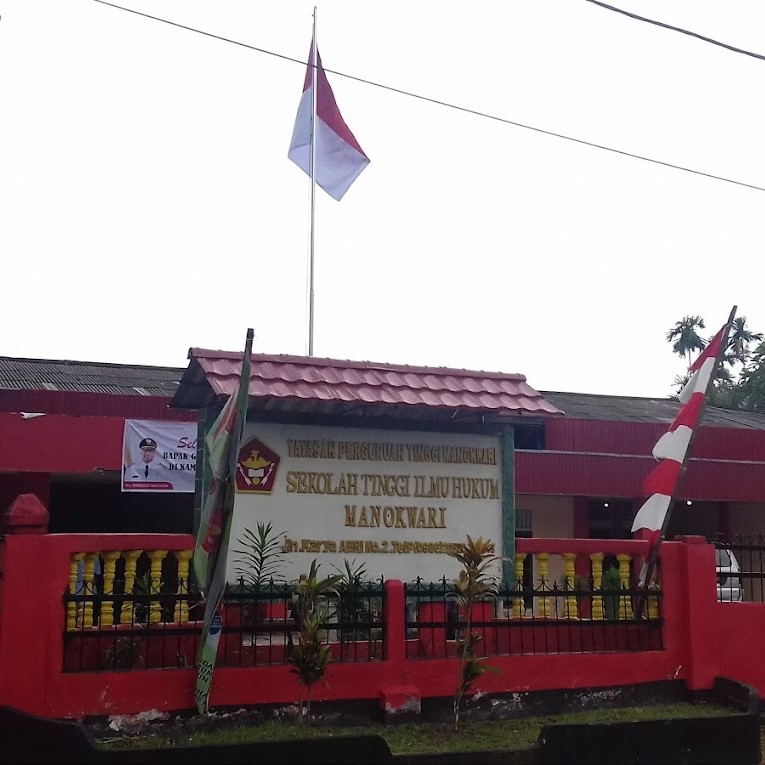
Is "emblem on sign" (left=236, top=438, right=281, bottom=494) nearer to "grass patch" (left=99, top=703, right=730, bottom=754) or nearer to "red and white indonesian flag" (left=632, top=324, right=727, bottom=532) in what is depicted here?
"grass patch" (left=99, top=703, right=730, bottom=754)

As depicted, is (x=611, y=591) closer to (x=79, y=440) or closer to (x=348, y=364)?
(x=348, y=364)

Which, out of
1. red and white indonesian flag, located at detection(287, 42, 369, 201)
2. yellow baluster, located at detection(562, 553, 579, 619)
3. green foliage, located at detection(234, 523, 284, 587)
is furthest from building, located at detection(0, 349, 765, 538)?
red and white indonesian flag, located at detection(287, 42, 369, 201)

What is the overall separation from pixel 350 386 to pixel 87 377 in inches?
460

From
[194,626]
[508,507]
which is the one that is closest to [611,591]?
[508,507]

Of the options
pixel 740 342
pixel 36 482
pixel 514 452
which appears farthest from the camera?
pixel 740 342

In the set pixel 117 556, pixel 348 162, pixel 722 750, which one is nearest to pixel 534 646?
pixel 722 750

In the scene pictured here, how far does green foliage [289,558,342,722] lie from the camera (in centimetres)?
649

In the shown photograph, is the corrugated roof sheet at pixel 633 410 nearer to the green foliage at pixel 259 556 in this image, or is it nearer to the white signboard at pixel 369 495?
the white signboard at pixel 369 495

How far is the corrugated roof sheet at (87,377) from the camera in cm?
1620

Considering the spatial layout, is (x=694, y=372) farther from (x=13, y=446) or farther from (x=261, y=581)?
(x=13, y=446)

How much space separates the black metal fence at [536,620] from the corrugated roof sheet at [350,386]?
150 cm

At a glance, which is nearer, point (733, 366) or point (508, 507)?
point (508, 507)

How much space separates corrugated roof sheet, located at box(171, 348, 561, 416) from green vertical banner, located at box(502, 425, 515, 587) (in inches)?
12.4

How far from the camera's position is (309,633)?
648 centimetres
